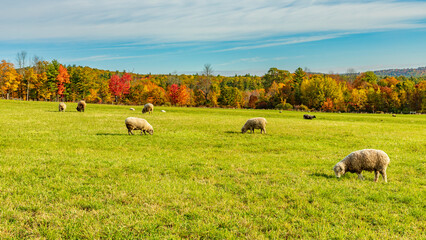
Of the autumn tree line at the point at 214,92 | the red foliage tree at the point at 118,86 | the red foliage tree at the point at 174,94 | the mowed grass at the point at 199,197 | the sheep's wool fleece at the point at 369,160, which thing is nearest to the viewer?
the mowed grass at the point at 199,197

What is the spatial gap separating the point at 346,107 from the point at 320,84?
13.6 m

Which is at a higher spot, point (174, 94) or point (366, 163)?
point (174, 94)

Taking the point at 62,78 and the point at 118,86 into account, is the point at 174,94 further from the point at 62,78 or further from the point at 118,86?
the point at 62,78

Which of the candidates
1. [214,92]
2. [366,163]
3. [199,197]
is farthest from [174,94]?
[199,197]

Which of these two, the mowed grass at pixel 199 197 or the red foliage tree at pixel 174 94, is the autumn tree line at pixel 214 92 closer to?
the red foliage tree at pixel 174 94

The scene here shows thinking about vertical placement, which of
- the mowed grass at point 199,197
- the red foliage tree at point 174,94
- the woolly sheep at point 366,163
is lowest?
the mowed grass at point 199,197

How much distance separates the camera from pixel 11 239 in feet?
18.2

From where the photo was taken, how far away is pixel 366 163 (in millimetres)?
10180

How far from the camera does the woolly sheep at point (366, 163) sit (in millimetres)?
10062

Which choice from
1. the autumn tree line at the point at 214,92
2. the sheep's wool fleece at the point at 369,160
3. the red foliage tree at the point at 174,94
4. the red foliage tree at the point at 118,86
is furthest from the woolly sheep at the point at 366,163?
the red foliage tree at the point at 118,86

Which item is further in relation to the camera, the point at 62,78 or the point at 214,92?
the point at 214,92

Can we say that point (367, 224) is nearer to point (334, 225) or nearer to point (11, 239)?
point (334, 225)

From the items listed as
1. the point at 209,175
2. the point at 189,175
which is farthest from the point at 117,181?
the point at 209,175

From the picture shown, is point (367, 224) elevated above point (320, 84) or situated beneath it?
situated beneath
